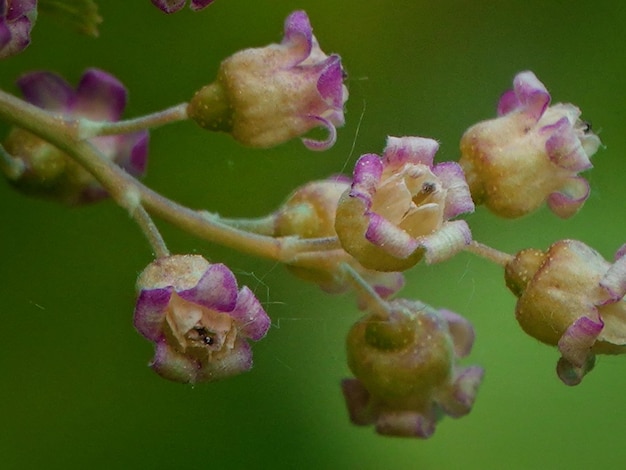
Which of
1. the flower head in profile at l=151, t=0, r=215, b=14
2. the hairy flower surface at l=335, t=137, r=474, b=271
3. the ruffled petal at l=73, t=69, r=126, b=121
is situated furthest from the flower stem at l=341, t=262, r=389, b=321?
the ruffled petal at l=73, t=69, r=126, b=121

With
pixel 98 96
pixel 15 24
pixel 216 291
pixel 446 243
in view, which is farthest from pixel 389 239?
pixel 98 96

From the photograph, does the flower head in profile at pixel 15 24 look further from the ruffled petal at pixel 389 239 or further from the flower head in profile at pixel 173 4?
the ruffled petal at pixel 389 239

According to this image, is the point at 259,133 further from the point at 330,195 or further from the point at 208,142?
the point at 208,142

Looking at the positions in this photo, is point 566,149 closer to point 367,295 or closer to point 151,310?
point 367,295

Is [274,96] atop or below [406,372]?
atop

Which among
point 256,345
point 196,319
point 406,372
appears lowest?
point 256,345

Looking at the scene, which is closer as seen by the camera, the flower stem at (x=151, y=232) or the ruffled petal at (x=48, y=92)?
the flower stem at (x=151, y=232)

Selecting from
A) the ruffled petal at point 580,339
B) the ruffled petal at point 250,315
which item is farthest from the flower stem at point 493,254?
the ruffled petal at point 250,315
